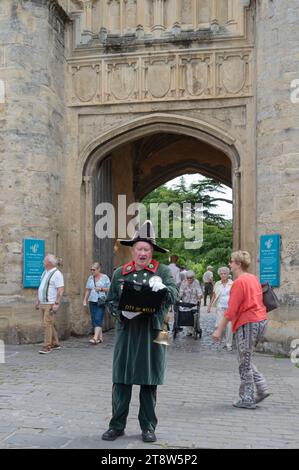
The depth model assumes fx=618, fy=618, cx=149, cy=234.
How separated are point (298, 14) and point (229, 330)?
5346 millimetres

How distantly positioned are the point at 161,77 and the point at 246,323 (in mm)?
6866

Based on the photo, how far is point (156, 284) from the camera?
14.8ft

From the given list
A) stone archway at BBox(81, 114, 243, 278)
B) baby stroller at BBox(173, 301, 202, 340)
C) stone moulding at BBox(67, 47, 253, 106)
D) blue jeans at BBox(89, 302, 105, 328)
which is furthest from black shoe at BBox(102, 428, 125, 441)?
stone moulding at BBox(67, 47, 253, 106)

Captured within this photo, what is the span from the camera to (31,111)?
431 inches

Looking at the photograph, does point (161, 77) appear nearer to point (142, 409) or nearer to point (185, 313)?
point (185, 313)

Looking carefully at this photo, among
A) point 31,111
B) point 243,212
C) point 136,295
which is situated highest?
point 31,111

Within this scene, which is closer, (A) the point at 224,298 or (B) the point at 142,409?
(B) the point at 142,409

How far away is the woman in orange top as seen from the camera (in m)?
5.87

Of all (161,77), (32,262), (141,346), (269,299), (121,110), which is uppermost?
(161,77)

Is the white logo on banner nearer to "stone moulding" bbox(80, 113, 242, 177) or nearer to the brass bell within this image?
"stone moulding" bbox(80, 113, 242, 177)

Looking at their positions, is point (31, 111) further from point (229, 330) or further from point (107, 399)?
point (107, 399)

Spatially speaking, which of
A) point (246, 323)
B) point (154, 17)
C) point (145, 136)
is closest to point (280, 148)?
point (145, 136)

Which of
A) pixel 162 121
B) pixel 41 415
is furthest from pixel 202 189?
pixel 41 415

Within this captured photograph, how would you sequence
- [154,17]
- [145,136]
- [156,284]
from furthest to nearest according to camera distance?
[145,136], [154,17], [156,284]
